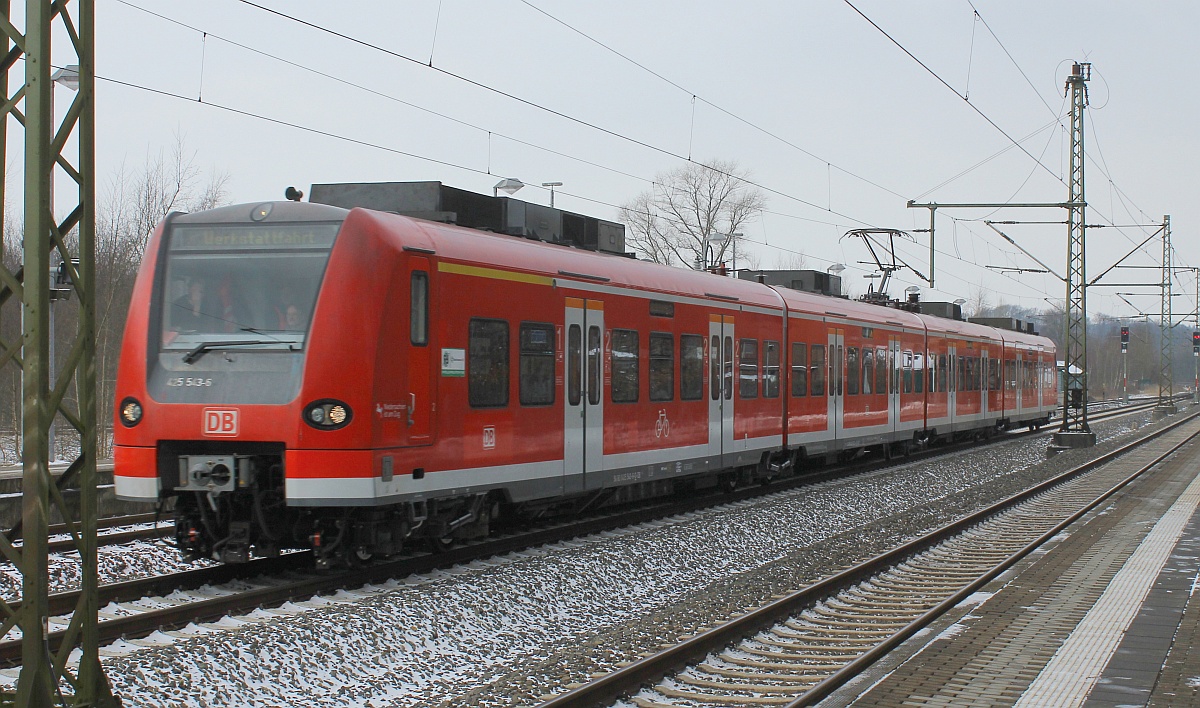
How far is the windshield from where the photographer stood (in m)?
9.48

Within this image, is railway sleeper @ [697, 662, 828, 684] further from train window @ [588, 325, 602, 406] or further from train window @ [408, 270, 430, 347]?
train window @ [588, 325, 602, 406]

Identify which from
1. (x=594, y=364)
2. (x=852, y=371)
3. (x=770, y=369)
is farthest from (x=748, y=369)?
(x=852, y=371)

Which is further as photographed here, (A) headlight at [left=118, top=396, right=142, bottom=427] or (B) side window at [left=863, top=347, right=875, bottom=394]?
(B) side window at [left=863, top=347, right=875, bottom=394]

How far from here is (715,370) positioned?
52.2 ft

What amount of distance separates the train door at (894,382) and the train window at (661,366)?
10.1 meters

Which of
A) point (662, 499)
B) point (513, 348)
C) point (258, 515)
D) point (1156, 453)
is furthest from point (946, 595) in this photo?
point (1156, 453)

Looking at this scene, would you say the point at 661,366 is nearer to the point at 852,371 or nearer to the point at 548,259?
the point at 548,259

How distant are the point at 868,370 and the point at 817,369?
282 centimetres

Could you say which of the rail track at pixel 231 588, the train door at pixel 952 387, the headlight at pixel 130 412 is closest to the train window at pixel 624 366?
the rail track at pixel 231 588

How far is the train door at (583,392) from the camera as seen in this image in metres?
12.3

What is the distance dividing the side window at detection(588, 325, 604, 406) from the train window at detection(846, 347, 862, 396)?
9512 mm

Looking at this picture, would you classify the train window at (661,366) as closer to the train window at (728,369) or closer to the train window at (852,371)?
the train window at (728,369)

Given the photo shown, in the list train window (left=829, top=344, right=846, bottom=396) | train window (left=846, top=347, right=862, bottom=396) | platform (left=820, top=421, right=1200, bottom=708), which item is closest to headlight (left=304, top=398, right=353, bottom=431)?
platform (left=820, top=421, right=1200, bottom=708)

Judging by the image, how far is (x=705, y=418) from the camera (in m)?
15.6
